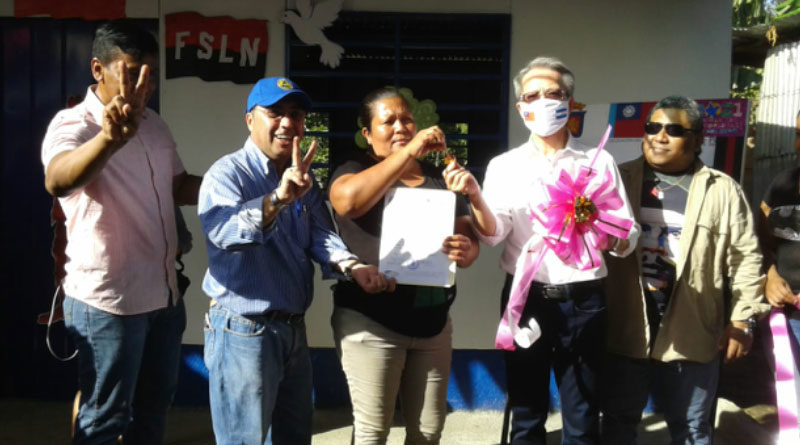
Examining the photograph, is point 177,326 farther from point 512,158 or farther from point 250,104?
point 512,158

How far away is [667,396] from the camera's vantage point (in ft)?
11.1

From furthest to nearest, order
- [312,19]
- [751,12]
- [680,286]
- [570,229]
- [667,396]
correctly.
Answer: [751,12]
[312,19]
[667,396]
[680,286]
[570,229]

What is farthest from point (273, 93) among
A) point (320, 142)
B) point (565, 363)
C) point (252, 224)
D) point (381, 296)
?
point (320, 142)

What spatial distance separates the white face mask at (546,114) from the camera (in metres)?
3.00

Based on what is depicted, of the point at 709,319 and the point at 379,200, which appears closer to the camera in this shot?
the point at 379,200

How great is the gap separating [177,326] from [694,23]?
11.9 ft

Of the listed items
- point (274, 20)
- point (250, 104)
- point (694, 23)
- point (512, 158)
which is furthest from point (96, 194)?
point (694, 23)

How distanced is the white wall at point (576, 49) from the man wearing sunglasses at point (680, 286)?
48.4 inches

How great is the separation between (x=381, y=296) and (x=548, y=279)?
748 millimetres

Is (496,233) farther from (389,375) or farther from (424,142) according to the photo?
(389,375)

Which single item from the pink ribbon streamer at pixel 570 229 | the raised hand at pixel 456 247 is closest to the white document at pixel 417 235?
the raised hand at pixel 456 247

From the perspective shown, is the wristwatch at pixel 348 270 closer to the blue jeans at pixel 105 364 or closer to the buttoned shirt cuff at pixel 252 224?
the buttoned shirt cuff at pixel 252 224

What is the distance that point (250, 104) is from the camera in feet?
8.91

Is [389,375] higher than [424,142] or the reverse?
the reverse
